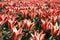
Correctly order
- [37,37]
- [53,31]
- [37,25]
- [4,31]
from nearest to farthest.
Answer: [37,37] → [53,31] → [4,31] → [37,25]

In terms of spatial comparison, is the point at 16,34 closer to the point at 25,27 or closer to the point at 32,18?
the point at 25,27

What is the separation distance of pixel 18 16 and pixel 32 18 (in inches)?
24.9

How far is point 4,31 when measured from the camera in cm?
A: 523

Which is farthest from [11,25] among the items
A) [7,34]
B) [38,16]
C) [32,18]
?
[38,16]

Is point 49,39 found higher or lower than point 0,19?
lower

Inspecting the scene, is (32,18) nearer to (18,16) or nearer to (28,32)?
(18,16)

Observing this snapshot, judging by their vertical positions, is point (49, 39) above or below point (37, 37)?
below

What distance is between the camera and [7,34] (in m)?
5.07

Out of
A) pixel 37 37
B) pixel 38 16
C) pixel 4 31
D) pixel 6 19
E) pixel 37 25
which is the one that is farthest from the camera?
pixel 38 16

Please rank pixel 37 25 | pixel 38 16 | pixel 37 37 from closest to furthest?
pixel 37 37 → pixel 37 25 → pixel 38 16

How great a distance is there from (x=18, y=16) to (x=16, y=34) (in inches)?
97.8

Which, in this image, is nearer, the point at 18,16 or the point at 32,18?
the point at 32,18

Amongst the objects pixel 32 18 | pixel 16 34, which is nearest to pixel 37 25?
pixel 32 18

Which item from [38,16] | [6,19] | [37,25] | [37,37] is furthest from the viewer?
[38,16]
